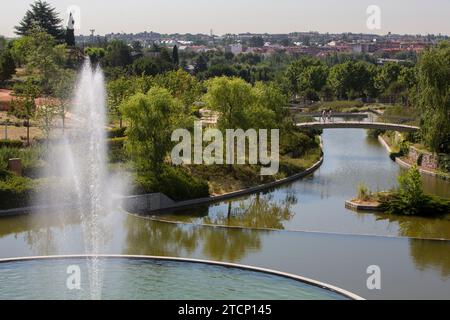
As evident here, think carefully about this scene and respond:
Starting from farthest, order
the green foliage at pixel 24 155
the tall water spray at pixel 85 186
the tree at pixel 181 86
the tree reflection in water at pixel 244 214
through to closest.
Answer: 1. the tree at pixel 181 86
2. the green foliage at pixel 24 155
3. the tree reflection in water at pixel 244 214
4. the tall water spray at pixel 85 186

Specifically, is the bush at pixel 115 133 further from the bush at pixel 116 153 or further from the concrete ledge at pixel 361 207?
the concrete ledge at pixel 361 207

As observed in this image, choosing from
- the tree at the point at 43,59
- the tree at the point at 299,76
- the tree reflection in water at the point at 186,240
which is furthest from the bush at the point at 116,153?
the tree at the point at 299,76

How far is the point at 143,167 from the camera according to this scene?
1166 inches

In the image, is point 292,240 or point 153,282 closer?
point 153,282

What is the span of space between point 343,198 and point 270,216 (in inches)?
197

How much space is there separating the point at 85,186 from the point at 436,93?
19.2 m

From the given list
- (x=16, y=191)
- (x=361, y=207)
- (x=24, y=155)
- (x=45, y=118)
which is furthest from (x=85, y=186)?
(x=361, y=207)

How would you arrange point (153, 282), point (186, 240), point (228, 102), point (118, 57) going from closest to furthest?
point (153, 282) → point (186, 240) → point (228, 102) → point (118, 57)

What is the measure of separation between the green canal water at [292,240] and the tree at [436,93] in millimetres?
7999

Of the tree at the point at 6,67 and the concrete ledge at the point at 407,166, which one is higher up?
the tree at the point at 6,67

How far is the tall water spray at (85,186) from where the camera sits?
22.3 meters

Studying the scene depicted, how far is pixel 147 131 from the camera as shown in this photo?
98.2 feet

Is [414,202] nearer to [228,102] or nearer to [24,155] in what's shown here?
[228,102]

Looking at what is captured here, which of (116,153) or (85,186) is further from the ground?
(116,153)
